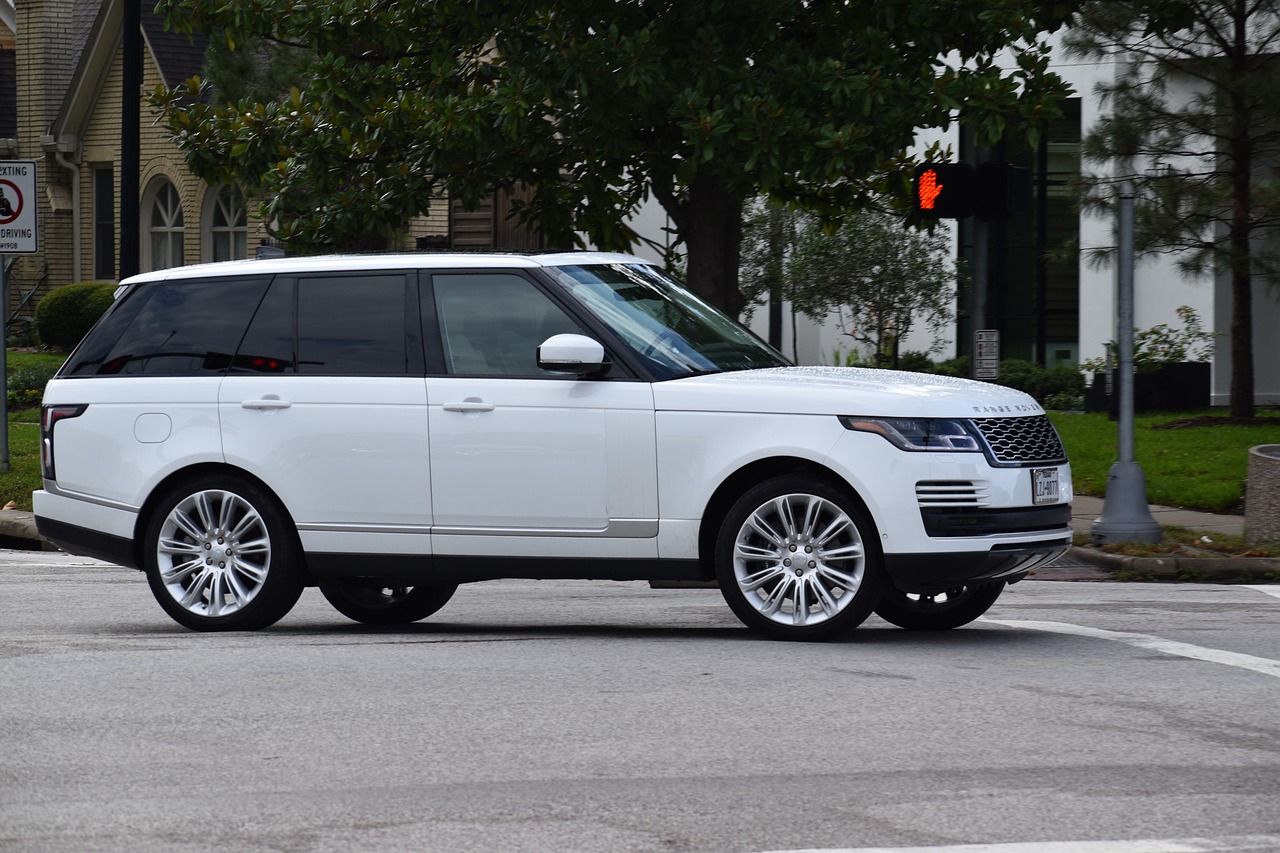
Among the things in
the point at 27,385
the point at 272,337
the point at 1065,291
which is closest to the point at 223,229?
the point at 27,385

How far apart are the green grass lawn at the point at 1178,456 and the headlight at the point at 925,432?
8.00 metres

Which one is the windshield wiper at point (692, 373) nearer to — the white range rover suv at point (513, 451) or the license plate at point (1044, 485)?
the white range rover suv at point (513, 451)

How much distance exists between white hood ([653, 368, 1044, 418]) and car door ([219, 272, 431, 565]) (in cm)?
128

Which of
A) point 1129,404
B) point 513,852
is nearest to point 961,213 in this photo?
point 1129,404

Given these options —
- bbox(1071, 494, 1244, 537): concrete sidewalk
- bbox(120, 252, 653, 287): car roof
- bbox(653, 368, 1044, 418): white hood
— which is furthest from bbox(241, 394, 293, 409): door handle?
bbox(1071, 494, 1244, 537): concrete sidewalk

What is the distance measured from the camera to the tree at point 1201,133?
20797 mm

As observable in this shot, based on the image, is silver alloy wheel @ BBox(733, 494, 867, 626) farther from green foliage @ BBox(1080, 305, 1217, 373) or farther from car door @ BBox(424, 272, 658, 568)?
green foliage @ BBox(1080, 305, 1217, 373)

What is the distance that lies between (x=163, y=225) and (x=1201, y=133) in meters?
26.6

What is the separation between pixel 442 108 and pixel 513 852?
1069 centimetres

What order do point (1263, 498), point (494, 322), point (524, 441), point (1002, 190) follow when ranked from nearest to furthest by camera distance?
point (524, 441)
point (494, 322)
point (1263, 498)
point (1002, 190)

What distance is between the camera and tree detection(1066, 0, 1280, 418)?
2080 centimetres

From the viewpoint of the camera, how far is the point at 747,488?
866cm

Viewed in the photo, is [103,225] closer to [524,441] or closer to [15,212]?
[15,212]

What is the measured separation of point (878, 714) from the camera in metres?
6.89
